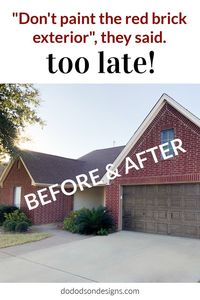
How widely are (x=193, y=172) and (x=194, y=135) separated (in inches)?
58.1

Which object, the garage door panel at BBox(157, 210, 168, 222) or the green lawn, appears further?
the garage door panel at BBox(157, 210, 168, 222)

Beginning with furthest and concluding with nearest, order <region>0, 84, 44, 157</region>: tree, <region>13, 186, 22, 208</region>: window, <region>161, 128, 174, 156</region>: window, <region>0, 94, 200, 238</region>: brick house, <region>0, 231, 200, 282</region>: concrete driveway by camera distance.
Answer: <region>13, 186, 22, 208</region>: window, <region>0, 84, 44, 157</region>: tree, <region>161, 128, 174, 156</region>: window, <region>0, 94, 200, 238</region>: brick house, <region>0, 231, 200, 282</region>: concrete driveway

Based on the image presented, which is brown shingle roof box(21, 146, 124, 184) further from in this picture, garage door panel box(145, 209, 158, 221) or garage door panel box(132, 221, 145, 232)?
garage door panel box(145, 209, 158, 221)

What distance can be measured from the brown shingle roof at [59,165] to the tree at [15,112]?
1140 mm

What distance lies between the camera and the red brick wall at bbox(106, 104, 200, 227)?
1120cm

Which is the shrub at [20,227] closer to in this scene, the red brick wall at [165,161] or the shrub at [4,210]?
Result: the shrub at [4,210]

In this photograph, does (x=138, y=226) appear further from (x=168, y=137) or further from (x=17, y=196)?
(x=17, y=196)

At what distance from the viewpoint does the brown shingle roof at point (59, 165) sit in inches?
659

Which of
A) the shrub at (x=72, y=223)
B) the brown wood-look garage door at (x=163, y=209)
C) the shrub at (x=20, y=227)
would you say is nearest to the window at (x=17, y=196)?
the shrub at (x=20, y=227)

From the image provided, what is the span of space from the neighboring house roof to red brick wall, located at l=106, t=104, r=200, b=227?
0.78 ft

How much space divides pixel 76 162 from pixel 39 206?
5707 millimetres

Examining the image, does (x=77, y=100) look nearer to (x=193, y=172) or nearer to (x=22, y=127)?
(x=193, y=172)

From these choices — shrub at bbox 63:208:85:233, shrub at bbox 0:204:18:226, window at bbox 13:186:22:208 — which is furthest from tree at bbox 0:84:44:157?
shrub at bbox 63:208:85:233
